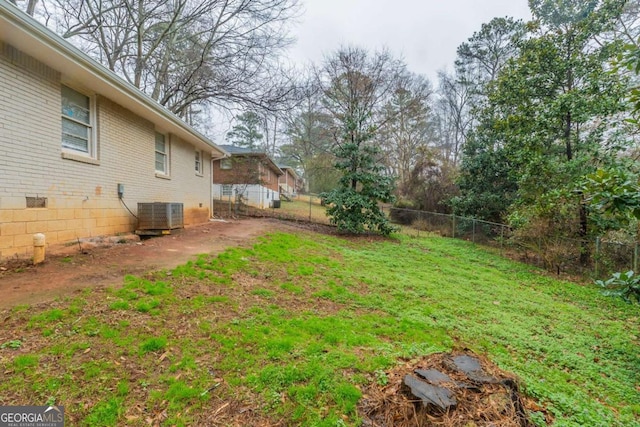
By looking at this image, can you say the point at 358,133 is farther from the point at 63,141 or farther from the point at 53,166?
the point at 53,166

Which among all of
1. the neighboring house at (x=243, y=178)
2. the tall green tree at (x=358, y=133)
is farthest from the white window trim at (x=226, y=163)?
the tall green tree at (x=358, y=133)

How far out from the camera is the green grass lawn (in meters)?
2.06

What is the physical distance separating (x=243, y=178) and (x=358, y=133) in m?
8.29

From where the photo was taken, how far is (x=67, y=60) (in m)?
4.43

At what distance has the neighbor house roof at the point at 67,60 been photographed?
11.9 feet

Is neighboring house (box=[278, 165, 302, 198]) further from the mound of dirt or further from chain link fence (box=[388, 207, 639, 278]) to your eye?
the mound of dirt

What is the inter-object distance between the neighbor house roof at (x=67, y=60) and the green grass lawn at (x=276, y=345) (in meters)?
3.60

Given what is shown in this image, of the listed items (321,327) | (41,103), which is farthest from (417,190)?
(41,103)

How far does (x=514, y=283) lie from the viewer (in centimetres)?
689

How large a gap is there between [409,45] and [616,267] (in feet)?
47.8

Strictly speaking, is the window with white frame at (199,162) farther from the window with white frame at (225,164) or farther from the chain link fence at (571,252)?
the chain link fence at (571,252)

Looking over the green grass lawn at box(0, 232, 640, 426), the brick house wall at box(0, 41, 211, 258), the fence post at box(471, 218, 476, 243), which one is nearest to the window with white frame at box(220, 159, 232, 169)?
the brick house wall at box(0, 41, 211, 258)

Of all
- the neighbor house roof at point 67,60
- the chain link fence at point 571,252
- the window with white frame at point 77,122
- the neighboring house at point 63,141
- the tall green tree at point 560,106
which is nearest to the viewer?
the neighbor house roof at point 67,60

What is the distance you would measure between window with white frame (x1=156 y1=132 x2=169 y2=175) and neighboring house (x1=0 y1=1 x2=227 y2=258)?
51 cm
